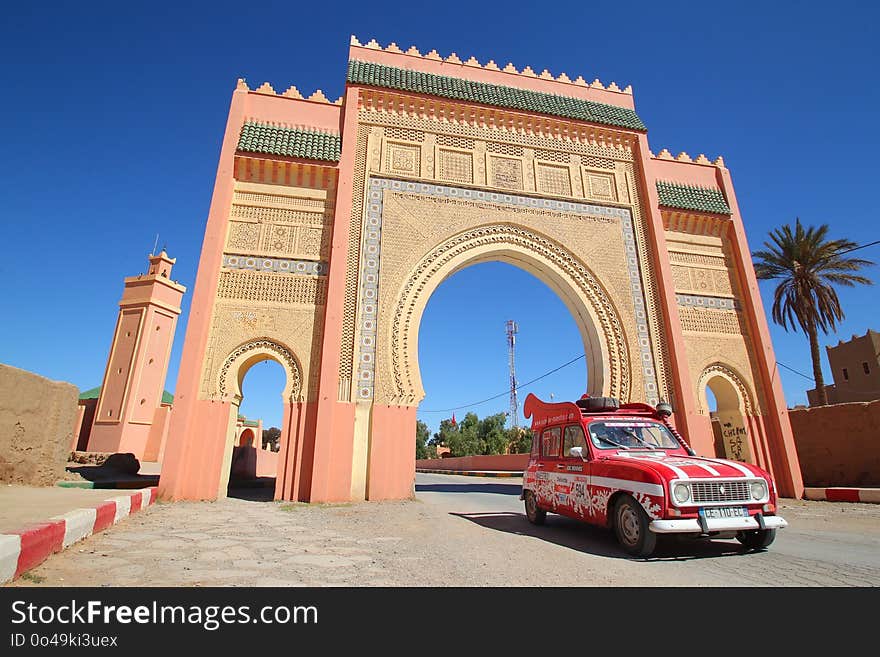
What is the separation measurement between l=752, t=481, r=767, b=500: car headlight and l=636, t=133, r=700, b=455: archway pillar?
20.9 feet

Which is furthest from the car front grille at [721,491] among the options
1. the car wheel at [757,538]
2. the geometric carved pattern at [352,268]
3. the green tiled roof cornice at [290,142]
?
the green tiled roof cornice at [290,142]

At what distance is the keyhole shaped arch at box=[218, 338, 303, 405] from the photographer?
8.98 meters

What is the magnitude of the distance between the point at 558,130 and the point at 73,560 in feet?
42.1

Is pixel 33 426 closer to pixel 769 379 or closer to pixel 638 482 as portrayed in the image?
pixel 638 482

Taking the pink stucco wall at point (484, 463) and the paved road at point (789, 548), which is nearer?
the paved road at point (789, 548)

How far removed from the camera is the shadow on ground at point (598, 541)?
4.14 meters

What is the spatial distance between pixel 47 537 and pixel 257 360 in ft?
21.4

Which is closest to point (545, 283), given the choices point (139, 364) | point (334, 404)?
point (334, 404)

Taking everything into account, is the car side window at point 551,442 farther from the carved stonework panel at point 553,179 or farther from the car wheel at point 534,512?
the carved stonework panel at point 553,179

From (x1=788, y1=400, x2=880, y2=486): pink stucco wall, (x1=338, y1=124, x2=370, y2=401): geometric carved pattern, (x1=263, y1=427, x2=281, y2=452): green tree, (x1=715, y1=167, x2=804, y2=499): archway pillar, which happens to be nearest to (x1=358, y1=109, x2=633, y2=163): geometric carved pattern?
(x1=338, y1=124, x2=370, y2=401): geometric carved pattern

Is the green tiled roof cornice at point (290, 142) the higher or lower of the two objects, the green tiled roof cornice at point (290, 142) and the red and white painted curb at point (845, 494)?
the higher

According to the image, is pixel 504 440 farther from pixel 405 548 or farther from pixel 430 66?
pixel 405 548

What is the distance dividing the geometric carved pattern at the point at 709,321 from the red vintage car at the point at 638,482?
20.9 ft

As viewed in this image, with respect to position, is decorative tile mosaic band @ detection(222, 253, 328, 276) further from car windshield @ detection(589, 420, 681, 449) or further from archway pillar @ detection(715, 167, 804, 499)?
archway pillar @ detection(715, 167, 804, 499)
